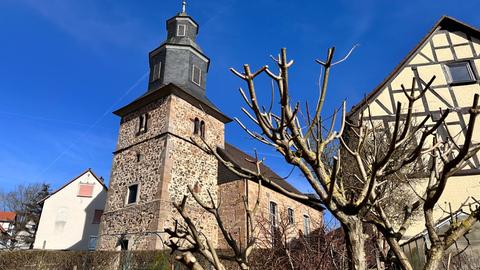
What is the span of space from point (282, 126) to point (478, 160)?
10083 mm

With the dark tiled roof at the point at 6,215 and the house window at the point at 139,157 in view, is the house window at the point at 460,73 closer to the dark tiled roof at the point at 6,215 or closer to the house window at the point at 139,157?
the house window at the point at 139,157

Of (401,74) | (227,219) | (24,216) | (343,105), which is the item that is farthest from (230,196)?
(24,216)

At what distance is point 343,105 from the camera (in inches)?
102

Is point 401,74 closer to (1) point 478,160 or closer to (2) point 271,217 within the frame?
(1) point 478,160

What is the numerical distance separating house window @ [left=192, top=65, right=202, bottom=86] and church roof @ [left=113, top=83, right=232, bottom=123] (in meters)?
0.69

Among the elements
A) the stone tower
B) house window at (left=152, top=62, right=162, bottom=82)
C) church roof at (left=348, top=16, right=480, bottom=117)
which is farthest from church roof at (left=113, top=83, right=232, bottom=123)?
church roof at (left=348, top=16, right=480, bottom=117)

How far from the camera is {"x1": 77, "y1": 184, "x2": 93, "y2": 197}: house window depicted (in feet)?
86.0

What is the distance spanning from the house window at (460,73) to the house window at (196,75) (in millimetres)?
12278

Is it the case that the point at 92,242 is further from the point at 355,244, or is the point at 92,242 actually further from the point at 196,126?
the point at 355,244

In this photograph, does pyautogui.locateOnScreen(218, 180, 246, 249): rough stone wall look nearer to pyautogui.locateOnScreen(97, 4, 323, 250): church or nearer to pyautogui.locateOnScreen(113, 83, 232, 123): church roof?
pyautogui.locateOnScreen(97, 4, 323, 250): church

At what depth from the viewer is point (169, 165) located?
52.0ft

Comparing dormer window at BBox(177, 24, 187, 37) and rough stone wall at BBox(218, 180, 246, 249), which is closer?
rough stone wall at BBox(218, 180, 246, 249)

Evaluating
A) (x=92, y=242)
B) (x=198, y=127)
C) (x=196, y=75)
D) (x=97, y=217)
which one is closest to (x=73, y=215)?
(x=97, y=217)

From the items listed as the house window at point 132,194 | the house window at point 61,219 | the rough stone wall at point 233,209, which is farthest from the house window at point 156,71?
the house window at point 61,219
